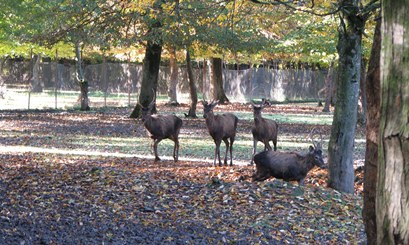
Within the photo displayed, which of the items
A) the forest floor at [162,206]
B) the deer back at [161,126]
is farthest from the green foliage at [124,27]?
the forest floor at [162,206]

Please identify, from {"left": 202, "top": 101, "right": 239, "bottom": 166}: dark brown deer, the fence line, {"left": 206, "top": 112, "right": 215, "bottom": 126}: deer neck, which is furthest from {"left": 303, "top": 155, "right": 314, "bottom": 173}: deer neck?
the fence line

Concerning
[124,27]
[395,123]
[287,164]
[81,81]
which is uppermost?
[124,27]

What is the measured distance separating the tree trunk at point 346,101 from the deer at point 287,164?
0.95ft

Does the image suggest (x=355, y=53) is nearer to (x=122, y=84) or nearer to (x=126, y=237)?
(x=126, y=237)

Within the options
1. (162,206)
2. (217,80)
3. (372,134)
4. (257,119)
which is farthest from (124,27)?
(217,80)

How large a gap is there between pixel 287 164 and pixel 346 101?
1353mm

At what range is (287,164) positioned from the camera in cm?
1111

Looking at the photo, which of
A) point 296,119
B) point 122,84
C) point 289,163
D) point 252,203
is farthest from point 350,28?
point 122,84

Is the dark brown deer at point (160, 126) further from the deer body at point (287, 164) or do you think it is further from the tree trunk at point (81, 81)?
the tree trunk at point (81, 81)

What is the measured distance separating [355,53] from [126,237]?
4.60 m

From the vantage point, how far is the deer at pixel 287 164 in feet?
36.4

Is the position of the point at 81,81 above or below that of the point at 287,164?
above

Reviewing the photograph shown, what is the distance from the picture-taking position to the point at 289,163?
36.4 feet

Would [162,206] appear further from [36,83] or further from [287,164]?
[36,83]
